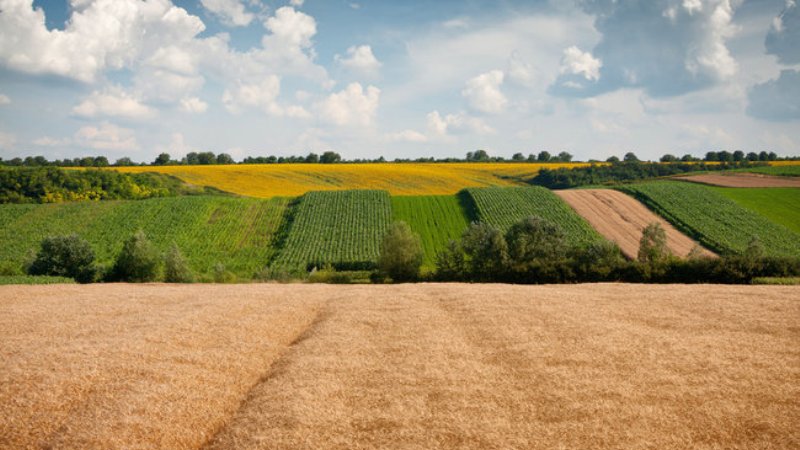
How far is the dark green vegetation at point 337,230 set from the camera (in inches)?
2261

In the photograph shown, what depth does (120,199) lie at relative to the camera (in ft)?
268

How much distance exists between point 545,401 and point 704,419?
310 centimetres

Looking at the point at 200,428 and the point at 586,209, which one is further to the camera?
the point at 586,209

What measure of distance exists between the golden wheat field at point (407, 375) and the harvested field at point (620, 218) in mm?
42586

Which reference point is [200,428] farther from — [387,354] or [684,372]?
[684,372]

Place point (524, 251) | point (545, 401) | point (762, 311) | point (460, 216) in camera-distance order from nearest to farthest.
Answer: point (545, 401)
point (762, 311)
point (524, 251)
point (460, 216)

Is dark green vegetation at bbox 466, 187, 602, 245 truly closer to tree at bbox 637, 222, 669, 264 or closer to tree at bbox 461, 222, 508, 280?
tree at bbox 637, 222, 669, 264

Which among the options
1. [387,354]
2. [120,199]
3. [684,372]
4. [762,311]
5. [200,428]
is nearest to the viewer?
[200,428]

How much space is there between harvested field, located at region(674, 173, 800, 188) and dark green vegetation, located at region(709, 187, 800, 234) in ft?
13.4

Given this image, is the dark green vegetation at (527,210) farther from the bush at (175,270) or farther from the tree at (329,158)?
the tree at (329,158)

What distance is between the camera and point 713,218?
2790 inches

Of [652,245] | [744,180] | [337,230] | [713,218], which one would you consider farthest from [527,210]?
[744,180]

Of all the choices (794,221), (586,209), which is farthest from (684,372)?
(794,221)

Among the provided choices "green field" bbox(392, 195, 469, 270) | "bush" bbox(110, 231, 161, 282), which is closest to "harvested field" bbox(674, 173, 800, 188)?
"green field" bbox(392, 195, 469, 270)
